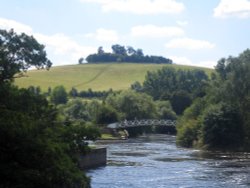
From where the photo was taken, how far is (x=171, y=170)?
73312 millimetres

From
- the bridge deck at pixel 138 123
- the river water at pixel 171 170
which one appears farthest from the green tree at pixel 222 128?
the bridge deck at pixel 138 123

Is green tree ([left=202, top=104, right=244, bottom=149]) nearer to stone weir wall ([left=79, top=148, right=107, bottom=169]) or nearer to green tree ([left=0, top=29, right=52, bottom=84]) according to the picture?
stone weir wall ([left=79, top=148, right=107, bottom=169])

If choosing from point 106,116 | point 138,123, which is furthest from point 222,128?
point 106,116

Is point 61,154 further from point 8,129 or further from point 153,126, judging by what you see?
point 153,126

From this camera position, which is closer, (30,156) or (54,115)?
(30,156)

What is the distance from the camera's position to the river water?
61.1 metres

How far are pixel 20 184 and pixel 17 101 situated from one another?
1130cm

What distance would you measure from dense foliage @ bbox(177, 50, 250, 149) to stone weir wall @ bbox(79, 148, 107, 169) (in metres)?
31.3

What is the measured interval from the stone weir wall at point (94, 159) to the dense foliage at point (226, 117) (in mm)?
31325

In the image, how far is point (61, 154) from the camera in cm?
4169

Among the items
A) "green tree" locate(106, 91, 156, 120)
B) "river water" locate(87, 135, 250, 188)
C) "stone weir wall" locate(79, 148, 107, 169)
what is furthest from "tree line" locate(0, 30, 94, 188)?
"green tree" locate(106, 91, 156, 120)

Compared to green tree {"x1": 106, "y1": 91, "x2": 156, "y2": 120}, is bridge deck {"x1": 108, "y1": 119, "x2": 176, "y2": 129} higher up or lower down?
lower down

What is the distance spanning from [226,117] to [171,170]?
36.0m

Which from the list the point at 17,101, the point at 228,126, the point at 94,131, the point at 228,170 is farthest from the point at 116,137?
the point at 17,101
